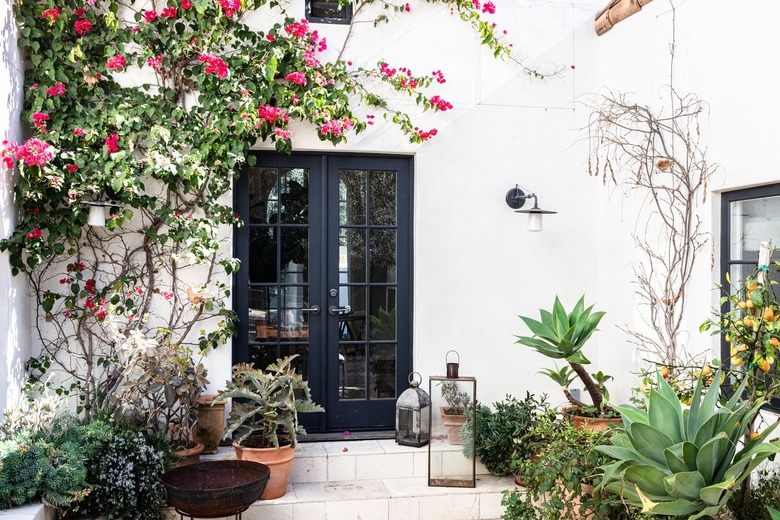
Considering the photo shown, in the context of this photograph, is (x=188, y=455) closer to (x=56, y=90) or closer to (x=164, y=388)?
(x=164, y=388)

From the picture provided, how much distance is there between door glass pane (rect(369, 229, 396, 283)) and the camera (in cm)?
566

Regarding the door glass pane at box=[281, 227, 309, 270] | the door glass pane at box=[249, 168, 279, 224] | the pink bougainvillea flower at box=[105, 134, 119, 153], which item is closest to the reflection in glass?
the door glass pane at box=[281, 227, 309, 270]

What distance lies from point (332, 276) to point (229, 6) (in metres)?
2.01

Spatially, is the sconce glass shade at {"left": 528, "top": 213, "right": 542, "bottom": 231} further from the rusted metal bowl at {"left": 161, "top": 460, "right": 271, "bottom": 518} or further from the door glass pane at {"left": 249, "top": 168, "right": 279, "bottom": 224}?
the rusted metal bowl at {"left": 161, "top": 460, "right": 271, "bottom": 518}

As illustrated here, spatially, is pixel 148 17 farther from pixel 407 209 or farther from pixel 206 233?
pixel 407 209

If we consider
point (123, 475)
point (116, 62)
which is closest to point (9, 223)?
point (116, 62)

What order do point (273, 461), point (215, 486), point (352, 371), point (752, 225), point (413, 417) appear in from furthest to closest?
point (352, 371), point (413, 417), point (273, 461), point (752, 225), point (215, 486)

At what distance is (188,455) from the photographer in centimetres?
466

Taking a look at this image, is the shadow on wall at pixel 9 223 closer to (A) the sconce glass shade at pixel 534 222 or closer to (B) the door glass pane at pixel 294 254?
(B) the door glass pane at pixel 294 254

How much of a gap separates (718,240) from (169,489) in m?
3.57

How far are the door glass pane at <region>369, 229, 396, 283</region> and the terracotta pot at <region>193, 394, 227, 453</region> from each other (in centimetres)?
148

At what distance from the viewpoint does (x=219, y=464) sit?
4.44 metres

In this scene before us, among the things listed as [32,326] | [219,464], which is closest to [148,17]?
[32,326]

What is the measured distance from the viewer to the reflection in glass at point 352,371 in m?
5.61
